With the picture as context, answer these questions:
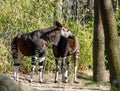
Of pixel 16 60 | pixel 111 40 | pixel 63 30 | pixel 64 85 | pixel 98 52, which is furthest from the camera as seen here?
pixel 98 52

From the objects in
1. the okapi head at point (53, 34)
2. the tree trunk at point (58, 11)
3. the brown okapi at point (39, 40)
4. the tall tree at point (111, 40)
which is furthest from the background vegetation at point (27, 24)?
the tall tree at point (111, 40)

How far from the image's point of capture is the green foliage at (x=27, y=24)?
14430 millimetres

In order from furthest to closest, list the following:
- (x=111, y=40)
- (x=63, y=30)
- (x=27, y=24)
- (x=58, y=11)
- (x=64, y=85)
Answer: (x=58, y=11), (x=27, y=24), (x=63, y=30), (x=64, y=85), (x=111, y=40)

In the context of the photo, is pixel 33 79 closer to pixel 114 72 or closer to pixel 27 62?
pixel 27 62

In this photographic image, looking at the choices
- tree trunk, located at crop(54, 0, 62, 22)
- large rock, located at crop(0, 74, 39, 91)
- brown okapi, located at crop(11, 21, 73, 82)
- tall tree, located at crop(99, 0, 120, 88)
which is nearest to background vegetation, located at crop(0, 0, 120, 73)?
tree trunk, located at crop(54, 0, 62, 22)

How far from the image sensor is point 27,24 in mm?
15062

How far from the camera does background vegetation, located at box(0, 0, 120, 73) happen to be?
14.4 m

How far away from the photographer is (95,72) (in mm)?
12859

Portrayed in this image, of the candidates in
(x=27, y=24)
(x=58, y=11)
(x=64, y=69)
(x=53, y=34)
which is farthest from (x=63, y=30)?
(x=58, y=11)

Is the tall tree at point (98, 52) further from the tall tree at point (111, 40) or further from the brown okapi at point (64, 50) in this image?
the tall tree at point (111, 40)

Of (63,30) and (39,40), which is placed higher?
(63,30)

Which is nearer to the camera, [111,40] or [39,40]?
[111,40]

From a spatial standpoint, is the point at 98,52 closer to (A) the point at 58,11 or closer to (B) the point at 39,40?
(B) the point at 39,40

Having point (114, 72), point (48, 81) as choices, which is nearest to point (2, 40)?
point (48, 81)
